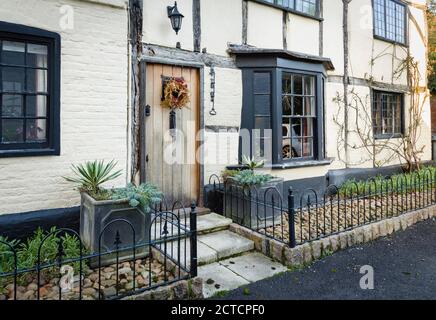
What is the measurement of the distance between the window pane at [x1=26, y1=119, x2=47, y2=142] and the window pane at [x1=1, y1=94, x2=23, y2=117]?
0.18m

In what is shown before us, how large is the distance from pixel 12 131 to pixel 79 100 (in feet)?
3.17

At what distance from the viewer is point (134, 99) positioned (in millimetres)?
5223

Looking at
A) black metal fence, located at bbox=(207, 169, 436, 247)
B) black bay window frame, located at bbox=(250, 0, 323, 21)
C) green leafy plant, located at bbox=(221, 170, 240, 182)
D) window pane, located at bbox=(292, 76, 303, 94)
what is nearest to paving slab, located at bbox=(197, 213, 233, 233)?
black metal fence, located at bbox=(207, 169, 436, 247)

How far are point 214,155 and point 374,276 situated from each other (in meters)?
3.30

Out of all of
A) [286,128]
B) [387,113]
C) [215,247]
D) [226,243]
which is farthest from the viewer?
[387,113]

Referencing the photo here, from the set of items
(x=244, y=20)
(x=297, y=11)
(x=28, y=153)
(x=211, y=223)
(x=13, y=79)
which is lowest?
(x=211, y=223)

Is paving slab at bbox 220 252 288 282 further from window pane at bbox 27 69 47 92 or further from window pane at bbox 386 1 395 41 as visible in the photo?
window pane at bbox 386 1 395 41

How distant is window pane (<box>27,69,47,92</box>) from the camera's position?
4.46 metres

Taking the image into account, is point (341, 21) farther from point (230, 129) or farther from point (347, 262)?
point (347, 262)

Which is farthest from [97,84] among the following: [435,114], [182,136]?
[435,114]

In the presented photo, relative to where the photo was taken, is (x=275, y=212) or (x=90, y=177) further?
(x=275, y=212)

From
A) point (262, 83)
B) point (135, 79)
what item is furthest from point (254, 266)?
point (262, 83)

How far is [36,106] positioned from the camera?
4.54m

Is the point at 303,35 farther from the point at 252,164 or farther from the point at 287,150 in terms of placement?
the point at 252,164
